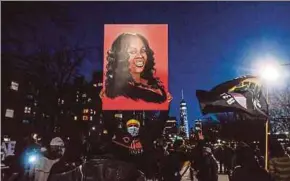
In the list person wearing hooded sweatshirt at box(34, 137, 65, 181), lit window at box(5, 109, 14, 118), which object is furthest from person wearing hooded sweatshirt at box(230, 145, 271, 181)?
lit window at box(5, 109, 14, 118)

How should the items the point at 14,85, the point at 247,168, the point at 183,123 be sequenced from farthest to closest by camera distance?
the point at 14,85
the point at 183,123
the point at 247,168

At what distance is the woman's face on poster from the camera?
115 inches

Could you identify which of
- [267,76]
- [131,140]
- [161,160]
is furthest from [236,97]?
[131,140]

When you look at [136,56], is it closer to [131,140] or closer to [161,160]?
[131,140]

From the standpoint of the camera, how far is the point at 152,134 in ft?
9.45

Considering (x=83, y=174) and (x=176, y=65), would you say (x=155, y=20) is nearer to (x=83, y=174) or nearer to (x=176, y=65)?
(x=176, y=65)

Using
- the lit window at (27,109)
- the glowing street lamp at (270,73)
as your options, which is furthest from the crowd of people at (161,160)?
the glowing street lamp at (270,73)

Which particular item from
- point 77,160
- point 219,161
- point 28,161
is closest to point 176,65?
point 219,161

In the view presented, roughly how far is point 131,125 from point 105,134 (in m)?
0.18

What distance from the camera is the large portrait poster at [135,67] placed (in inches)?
115

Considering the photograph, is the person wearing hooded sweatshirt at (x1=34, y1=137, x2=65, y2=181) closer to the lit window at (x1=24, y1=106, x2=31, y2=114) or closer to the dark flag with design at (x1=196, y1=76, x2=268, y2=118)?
the lit window at (x1=24, y1=106, x2=31, y2=114)

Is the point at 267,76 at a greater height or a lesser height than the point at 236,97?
greater

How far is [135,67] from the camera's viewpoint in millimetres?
2930

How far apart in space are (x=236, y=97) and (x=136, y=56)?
0.71 meters
